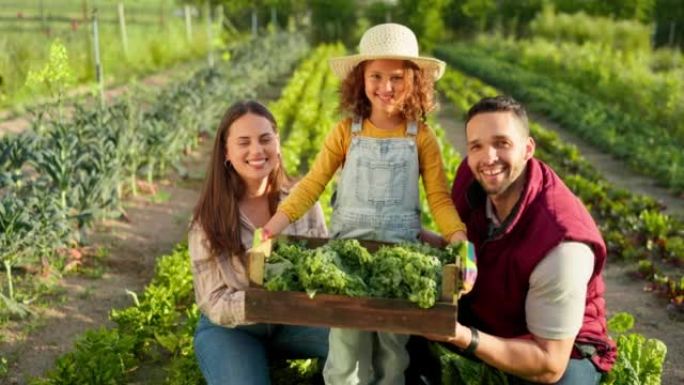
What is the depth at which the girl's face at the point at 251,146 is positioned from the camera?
3391mm

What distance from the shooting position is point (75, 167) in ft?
20.8

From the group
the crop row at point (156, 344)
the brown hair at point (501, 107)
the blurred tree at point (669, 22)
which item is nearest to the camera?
the brown hair at point (501, 107)

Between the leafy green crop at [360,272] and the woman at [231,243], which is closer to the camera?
the leafy green crop at [360,272]

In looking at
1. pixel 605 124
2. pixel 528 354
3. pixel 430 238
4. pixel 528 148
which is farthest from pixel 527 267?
pixel 605 124

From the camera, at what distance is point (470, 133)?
115 inches

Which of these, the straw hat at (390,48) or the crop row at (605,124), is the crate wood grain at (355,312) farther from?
the crop row at (605,124)

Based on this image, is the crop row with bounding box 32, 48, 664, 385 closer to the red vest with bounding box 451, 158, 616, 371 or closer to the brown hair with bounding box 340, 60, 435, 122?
the red vest with bounding box 451, 158, 616, 371

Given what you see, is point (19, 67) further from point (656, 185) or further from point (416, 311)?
point (416, 311)

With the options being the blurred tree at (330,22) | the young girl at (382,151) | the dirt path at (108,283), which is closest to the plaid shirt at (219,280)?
the young girl at (382,151)

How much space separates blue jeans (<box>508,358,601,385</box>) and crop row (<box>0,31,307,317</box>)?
3655mm

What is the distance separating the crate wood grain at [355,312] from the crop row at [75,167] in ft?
10.1

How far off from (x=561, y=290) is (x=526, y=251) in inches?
A: 7.8

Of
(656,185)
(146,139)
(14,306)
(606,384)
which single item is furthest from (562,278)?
(656,185)

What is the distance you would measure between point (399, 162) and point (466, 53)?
26313 millimetres
